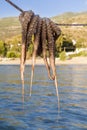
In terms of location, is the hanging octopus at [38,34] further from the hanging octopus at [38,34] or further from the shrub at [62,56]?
the shrub at [62,56]

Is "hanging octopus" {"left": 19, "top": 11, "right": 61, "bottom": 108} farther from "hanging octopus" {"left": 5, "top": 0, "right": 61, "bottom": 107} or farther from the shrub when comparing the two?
the shrub

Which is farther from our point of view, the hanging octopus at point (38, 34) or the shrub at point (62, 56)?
the shrub at point (62, 56)

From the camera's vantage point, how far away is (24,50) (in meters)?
7.17

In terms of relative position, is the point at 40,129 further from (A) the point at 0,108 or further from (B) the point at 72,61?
(B) the point at 72,61

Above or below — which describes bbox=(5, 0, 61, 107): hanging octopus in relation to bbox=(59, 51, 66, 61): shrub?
above

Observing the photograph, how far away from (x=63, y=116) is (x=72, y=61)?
14647 centimetres

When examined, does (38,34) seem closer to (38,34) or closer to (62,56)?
(38,34)

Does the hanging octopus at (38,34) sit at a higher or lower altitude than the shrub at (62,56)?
higher

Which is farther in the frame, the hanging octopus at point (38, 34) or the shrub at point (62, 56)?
the shrub at point (62, 56)

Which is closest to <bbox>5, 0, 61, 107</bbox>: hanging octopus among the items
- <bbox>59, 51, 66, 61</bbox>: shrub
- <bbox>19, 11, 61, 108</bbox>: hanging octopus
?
<bbox>19, 11, 61, 108</bbox>: hanging octopus

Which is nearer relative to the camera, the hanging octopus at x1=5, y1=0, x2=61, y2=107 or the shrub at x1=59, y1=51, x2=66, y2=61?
the hanging octopus at x1=5, y1=0, x2=61, y2=107

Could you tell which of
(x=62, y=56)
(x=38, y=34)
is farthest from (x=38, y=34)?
(x=62, y=56)

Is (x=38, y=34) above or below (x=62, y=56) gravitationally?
above

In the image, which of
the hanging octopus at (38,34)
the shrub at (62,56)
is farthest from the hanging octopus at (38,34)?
the shrub at (62,56)
